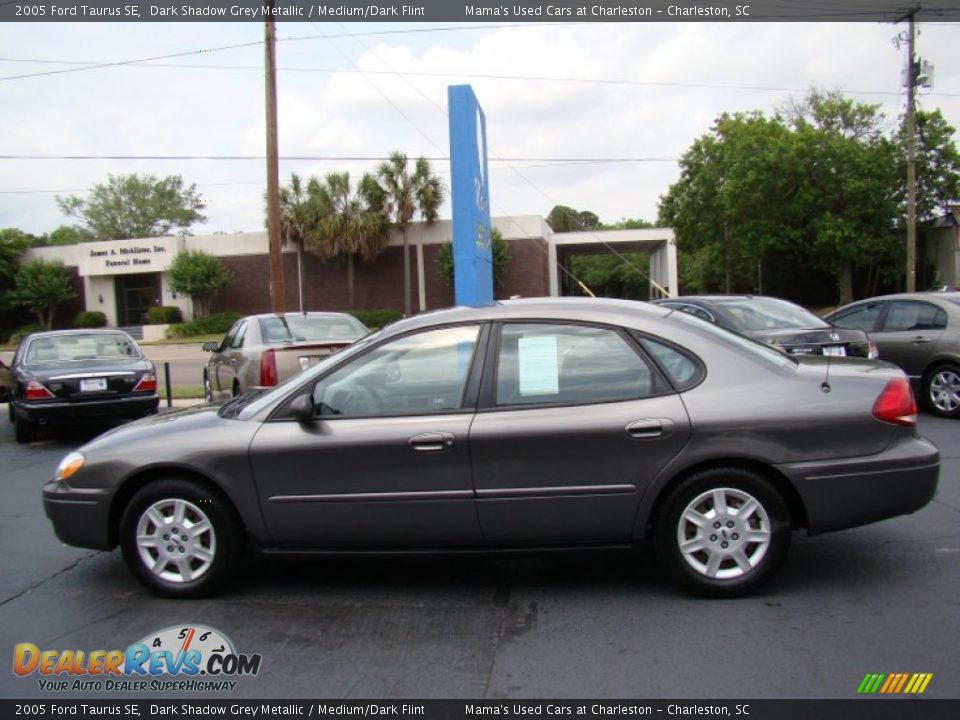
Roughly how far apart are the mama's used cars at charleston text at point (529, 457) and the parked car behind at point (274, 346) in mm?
3752

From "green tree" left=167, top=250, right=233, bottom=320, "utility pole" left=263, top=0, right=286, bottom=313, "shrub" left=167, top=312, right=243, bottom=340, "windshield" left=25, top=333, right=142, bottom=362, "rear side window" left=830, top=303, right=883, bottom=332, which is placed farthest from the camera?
"shrub" left=167, top=312, right=243, bottom=340

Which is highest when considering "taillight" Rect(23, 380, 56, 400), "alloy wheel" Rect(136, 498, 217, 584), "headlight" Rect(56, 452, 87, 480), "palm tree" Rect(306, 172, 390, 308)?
"palm tree" Rect(306, 172, 390, 308)

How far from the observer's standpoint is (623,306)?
429cm

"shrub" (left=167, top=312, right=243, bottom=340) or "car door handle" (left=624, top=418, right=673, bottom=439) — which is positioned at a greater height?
"car door handle" (left=624, top=418, right=673, bottom=439)

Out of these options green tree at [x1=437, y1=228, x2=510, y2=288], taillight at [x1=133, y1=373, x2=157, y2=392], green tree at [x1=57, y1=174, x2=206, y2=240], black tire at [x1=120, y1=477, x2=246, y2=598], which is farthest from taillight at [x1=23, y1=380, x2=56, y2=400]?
green tree at [x1=57, y1=174, x2=206, y2=240]

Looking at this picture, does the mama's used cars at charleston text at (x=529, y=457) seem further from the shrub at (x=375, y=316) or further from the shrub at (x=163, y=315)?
the shrub at (x=163, y=315)

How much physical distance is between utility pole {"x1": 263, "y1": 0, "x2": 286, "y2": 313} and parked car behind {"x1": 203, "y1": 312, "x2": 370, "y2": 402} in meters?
4.36

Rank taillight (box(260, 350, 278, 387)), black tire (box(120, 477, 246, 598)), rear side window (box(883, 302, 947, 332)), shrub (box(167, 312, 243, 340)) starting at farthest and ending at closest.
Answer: shrub (box(167, 312, 243, 340))
rear side window (box(883, 302, 947, 332))
taillight (box(260, 350, 278, 387))
black tire (box(120, 477, 246, 598))

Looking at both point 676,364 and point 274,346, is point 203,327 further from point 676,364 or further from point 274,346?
point 676,364

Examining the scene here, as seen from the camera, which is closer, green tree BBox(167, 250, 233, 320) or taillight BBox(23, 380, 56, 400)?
taillight BBox(23, 380, 56, 400)

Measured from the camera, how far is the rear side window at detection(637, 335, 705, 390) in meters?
3.94

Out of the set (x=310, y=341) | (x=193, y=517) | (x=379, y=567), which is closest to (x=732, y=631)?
(x=379, y=567)

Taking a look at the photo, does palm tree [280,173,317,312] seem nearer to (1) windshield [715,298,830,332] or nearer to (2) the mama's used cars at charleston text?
(1) windshield [715,298,830,332]

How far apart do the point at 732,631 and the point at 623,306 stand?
1.77 meters
